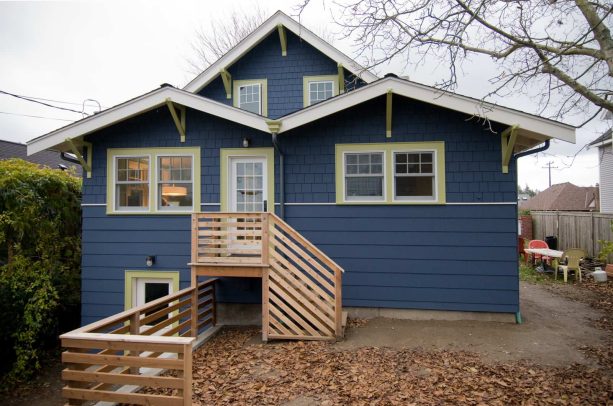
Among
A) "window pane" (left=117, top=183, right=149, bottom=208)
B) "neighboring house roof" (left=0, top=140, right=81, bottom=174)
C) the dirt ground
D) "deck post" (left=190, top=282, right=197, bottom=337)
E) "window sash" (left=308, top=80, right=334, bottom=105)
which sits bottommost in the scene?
the dirt ground

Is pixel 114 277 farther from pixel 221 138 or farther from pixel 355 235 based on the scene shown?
pixel 355 235

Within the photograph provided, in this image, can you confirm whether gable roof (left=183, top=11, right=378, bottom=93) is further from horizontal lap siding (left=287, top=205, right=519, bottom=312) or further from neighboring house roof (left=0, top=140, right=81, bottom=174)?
neighboring house roof (left=0, top=140, right=81, bottom=174)

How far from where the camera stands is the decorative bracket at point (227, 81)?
870 centimetres

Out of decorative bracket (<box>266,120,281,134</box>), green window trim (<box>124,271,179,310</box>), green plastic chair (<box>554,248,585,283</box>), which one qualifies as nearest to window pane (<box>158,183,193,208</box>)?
green window trim (<box>124,271,179,310</box>)

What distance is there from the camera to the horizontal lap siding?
20.5 feet

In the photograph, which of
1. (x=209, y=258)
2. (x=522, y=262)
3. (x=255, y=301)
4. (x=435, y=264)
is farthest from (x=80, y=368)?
(x=522, y=262)

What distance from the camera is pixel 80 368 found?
353cm

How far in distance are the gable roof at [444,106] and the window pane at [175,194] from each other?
236 cm

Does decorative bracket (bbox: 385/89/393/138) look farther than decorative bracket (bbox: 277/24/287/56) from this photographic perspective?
No

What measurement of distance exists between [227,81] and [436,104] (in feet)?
17.1

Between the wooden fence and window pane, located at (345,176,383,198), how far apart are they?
8667 mm

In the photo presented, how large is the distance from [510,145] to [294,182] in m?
3.81

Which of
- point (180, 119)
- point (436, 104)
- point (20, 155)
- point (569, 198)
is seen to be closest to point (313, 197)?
point (436, 104)

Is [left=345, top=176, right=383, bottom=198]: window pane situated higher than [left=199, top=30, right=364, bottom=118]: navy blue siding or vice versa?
[left=199, top=30, right=364, bottom=118]: navy blue siding
